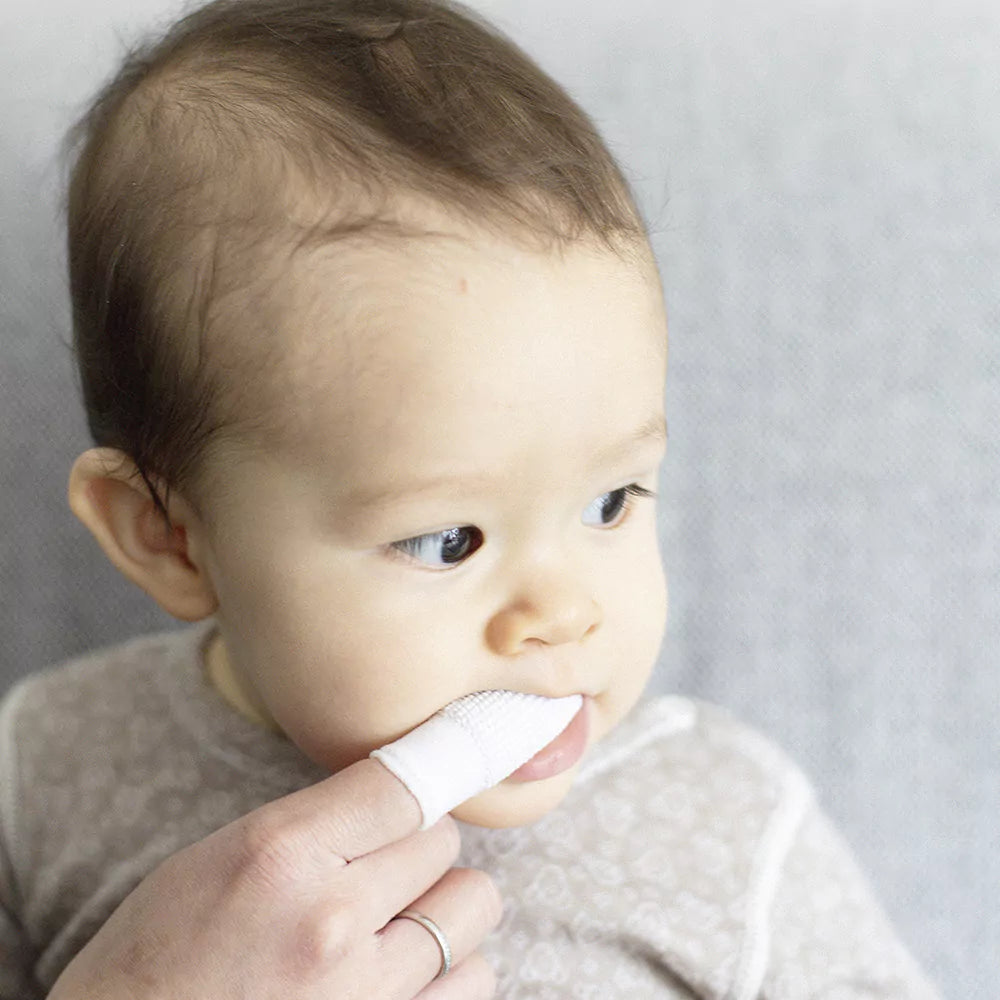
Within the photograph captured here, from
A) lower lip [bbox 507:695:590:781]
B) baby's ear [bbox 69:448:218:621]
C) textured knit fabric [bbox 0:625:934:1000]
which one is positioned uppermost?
baby's ear [bbox 69:448:218:621]

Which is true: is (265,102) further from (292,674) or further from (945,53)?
(945,53)

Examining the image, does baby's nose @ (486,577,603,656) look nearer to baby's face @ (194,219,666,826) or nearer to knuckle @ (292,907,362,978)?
baby's face @ (194,219,666,826)

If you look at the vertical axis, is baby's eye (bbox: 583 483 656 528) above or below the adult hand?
above

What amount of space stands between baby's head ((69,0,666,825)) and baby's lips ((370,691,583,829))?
1 cm

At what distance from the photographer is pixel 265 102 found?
858 millimetres

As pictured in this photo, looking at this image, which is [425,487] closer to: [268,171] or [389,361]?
[389,361]

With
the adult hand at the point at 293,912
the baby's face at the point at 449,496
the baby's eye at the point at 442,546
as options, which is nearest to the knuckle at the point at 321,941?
the adult hand at the point at 293,912

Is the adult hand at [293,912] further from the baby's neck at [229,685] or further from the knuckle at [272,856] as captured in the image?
the baby's neck at [229,685]

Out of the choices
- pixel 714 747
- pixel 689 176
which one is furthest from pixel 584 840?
pixel 689 176

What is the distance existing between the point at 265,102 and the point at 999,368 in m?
0.67

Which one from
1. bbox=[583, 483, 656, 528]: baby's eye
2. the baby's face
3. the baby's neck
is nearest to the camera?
the baby's face

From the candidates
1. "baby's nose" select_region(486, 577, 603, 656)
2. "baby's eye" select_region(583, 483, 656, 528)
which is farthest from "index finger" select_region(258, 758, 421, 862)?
"baby's eye" select_region(583, 483, 656, 528)

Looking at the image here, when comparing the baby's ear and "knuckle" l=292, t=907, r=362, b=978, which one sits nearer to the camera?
"knuckle" l=292, t=907, r=362, b=978

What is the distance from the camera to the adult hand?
0.84m
